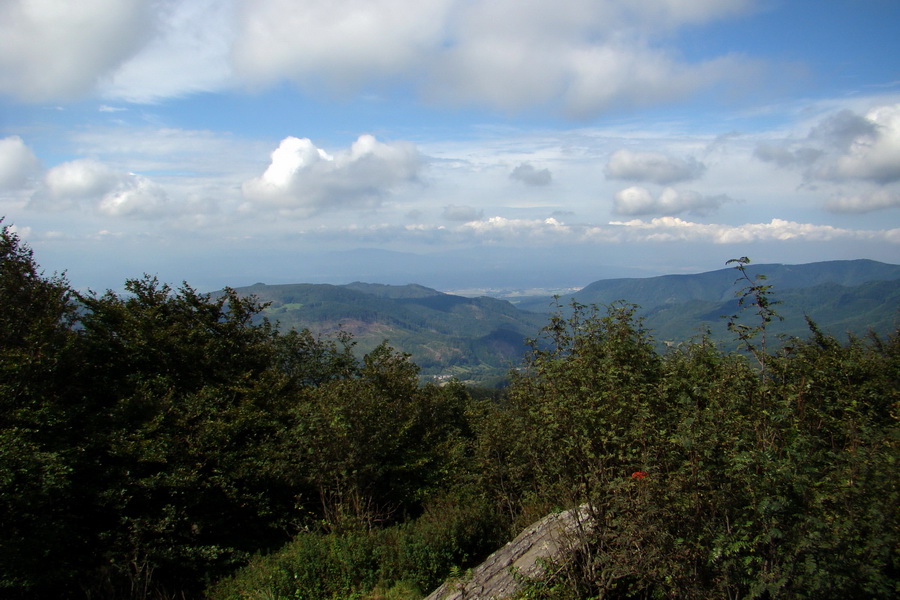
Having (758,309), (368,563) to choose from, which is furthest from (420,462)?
(758,309)

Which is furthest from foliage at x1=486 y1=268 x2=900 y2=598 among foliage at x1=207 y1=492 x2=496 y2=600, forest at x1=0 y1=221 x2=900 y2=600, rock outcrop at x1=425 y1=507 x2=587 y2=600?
foliage at x1=207 y1=492 x2=496 y2=600

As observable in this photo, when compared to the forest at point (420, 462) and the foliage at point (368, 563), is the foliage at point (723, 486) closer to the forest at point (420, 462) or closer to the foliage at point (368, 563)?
the forest at point (420, 462)

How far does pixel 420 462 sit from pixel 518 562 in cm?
787

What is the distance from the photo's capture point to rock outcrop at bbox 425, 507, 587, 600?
6.62 metres

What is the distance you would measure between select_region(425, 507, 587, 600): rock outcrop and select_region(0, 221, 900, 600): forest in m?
0.24

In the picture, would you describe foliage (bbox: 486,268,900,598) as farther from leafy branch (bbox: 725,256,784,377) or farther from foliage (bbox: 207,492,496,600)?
foliage (bbox: 207,492,496,600)

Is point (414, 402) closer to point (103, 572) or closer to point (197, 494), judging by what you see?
point (197, 494)

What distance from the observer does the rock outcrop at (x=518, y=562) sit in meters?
6.62

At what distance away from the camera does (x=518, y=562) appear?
24.7 feet

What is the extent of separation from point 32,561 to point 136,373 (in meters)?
6.66

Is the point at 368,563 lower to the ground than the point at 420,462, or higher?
higher

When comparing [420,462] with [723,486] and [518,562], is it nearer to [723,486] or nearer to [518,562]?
[518,562]

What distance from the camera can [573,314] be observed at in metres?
10.0

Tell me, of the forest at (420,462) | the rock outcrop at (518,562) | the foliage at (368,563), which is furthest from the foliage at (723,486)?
the foliage at (368,563)
